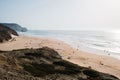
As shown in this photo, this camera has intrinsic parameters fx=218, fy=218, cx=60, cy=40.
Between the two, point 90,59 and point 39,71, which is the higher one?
point 39,71

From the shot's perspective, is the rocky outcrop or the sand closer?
the rocky outcrop

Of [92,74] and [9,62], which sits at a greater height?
[9,62]

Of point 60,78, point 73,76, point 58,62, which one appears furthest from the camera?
point 58,62

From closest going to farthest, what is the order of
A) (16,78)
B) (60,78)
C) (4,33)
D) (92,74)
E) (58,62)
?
1. (16,78)
2. (60,78)
3. (92,74)
4. (58,62)
5. (4,33)

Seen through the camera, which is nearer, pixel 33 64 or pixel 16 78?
pixel 16 78

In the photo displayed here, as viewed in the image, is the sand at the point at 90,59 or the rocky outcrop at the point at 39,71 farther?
the sand at the point at 90,59

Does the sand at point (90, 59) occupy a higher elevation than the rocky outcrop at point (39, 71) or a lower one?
lower

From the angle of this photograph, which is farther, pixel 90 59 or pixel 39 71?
pixel 90 59

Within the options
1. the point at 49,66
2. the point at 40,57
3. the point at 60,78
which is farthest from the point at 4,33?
the point at 60,78

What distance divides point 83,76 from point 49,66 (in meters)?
5.71

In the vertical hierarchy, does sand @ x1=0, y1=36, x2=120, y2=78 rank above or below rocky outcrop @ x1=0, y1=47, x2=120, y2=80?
below

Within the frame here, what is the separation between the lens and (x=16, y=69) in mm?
29062

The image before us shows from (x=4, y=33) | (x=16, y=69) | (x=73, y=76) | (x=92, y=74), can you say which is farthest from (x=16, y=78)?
(x=4, y=33)

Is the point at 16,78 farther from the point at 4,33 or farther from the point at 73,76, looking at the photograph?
the point at 4,33
